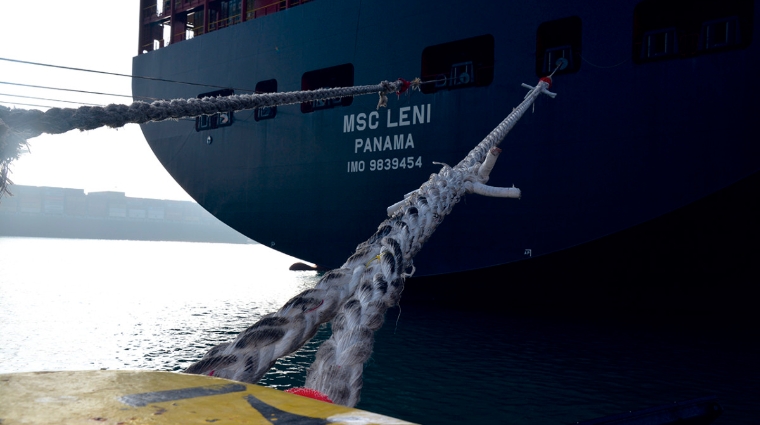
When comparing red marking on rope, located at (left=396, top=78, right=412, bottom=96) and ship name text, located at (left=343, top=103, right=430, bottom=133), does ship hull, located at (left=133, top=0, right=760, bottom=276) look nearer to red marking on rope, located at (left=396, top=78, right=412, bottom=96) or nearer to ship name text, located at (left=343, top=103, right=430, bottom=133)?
ship name text, located at (left=343, top=103, right=430, bottom=133)

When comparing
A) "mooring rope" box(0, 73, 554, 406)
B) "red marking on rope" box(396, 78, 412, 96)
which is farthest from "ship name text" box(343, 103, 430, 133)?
"mooring rope" box(0, 73, 554, 406)

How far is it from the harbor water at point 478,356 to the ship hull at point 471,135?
4.95 ft

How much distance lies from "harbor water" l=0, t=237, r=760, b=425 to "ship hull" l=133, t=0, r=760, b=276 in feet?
4.95

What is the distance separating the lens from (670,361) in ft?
25.8

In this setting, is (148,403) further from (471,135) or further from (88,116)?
(471,135)

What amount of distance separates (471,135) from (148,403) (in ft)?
31.7

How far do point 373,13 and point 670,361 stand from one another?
325 inches

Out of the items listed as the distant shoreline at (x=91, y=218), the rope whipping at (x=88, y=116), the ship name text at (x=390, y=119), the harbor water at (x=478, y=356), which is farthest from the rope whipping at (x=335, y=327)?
the distant shoreline at (x=91, y=218)

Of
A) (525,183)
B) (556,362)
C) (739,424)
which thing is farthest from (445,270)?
(739,424)

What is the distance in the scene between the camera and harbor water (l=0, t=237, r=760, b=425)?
6.10 metres

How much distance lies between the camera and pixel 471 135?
10.8m

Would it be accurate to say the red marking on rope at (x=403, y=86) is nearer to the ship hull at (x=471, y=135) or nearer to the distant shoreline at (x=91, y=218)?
the ship hull at (x=471, y=135)

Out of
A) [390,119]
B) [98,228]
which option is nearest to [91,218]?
[98,228]

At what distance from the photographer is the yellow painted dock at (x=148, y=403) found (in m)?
1.45
